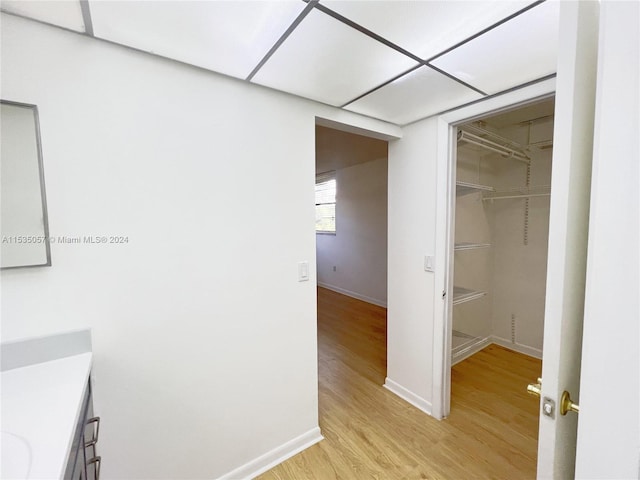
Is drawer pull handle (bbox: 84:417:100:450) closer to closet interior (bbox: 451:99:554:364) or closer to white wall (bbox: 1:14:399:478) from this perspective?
white wall (bbox: 1:14:399:478)

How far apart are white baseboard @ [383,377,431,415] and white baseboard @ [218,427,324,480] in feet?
2.57

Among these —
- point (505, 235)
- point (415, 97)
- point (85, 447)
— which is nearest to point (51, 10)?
point (85, 447)

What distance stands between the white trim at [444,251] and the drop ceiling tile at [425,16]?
2.59ft

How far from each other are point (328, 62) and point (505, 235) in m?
2.83

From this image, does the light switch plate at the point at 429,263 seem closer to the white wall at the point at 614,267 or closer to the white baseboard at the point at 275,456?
the white baseboard at the point at 275,456

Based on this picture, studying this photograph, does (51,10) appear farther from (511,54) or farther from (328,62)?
(511,54)

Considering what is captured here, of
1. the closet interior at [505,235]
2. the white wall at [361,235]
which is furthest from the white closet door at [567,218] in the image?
the white wall at [361,235]

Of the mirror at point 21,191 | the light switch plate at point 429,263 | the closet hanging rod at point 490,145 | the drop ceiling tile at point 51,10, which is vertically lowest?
the light switch plate at point 429,263

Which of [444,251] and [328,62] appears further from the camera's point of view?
[444,251]

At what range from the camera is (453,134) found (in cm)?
186

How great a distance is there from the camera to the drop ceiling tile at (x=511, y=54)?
3.24 ft

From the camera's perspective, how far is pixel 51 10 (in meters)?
0.92

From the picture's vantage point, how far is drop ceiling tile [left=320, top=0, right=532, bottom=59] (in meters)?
0.90

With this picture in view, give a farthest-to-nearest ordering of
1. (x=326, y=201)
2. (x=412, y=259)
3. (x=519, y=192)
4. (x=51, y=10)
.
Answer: (x=326, y=201), (x=519, y=192), (x=412, y=259), (x=51, y=10)
